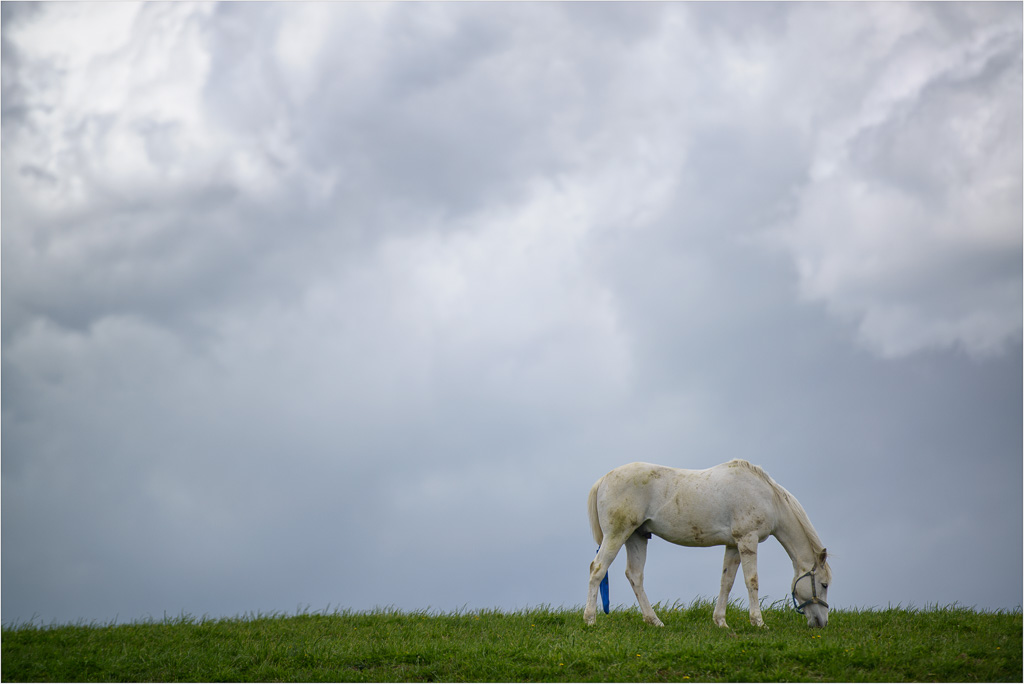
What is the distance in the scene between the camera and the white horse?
38.6 ft

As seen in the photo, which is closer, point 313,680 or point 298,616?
point 313,680

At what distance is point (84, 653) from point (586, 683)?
23.8 feet

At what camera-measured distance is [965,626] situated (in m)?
11.6

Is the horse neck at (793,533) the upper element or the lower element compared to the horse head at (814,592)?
upper

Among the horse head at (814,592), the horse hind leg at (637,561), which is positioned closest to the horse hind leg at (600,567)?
the horse hind leg at (637,561)

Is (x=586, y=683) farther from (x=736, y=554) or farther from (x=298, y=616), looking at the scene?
(x=298, y=616)

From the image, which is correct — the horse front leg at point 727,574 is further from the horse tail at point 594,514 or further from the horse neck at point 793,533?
the horse tail at point 594,514

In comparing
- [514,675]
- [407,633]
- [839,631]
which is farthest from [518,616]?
[839,631]

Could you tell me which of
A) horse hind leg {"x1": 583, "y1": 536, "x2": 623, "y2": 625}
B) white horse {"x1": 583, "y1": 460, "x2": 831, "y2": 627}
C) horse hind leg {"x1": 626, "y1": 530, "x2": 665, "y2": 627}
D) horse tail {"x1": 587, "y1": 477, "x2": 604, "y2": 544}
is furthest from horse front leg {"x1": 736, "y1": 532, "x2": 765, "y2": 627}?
→ horse tail {"x1": 587, "y1": 477, "x2": 604, "y2": 544}

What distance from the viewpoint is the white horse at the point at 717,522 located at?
38.6 ft

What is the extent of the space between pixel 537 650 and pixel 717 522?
3676 mm

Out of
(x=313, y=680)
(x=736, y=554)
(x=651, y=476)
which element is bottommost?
(x=313, y=680)

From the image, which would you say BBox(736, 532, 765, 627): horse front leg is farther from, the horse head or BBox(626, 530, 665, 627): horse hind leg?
BBox(626, 530, 665, 627): horse hind leg

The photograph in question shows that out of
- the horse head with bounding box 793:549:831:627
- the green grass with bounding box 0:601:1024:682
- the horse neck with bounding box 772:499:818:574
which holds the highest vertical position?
the horse neck with bounding box 772:499:818:574
